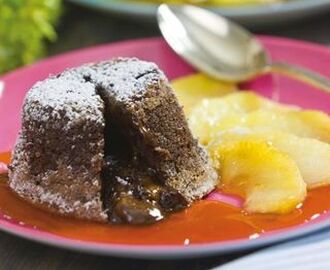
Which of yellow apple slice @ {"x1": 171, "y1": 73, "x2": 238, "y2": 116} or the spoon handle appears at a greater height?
the spoon handle

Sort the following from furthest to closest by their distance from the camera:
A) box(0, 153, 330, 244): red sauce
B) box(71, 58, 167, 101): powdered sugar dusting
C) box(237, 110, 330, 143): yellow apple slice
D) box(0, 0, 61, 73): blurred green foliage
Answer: box(0, 0, 61, 73): blurred green foliage → box(237, 110, 330, 143): yellow apple slice → box(71, 58, 167, 101): powdered sugar dusting → box(0, 153, 330, 244): red sauce

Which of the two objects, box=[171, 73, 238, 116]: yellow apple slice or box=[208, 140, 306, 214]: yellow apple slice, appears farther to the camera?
box=[171, 73, 238, 116]: yellow apple slice

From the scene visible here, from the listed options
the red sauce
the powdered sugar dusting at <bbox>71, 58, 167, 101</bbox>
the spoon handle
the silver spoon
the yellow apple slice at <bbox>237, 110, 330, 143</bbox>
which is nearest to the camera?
the red sauce

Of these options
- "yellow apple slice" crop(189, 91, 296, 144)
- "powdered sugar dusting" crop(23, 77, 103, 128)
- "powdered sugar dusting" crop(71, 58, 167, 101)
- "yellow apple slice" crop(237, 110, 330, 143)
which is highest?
"powdered sugar dusting" crop(71, 58, 167, 101)

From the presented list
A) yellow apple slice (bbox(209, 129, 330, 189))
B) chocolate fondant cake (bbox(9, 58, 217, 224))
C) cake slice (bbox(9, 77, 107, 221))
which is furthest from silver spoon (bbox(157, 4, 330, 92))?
cake slice (bbox(9, 77, 107, 221))

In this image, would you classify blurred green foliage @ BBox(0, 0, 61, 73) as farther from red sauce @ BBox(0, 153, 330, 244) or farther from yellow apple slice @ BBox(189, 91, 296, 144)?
red sauce @ BBox(0, 153, 330, 244)
